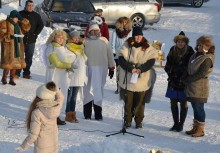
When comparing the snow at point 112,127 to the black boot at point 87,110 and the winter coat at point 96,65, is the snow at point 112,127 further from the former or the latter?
the winter coat at point 96,65

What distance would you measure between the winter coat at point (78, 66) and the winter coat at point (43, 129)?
2852 millimetres

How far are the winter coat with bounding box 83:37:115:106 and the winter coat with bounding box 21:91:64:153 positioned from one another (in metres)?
3.14

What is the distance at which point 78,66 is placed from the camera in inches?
395

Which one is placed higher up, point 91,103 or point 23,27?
point 23,27

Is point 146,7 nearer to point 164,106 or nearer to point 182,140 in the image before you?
point 164,106

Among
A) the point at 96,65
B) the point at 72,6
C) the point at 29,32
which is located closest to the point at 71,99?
the point at 96,65

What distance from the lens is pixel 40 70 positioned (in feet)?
48.8

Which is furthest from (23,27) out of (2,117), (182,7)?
(182,7)

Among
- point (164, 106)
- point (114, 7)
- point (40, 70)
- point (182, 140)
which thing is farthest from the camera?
point (114, 7)

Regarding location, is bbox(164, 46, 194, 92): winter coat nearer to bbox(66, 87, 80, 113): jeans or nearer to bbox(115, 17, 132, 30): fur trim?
bbox(66, 87, 80, 113): jeans

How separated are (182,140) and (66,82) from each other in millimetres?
2180

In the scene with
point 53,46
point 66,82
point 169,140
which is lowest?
point 169,140

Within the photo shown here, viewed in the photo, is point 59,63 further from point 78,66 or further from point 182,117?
point 182,117

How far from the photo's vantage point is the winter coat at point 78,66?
998 centimetres
